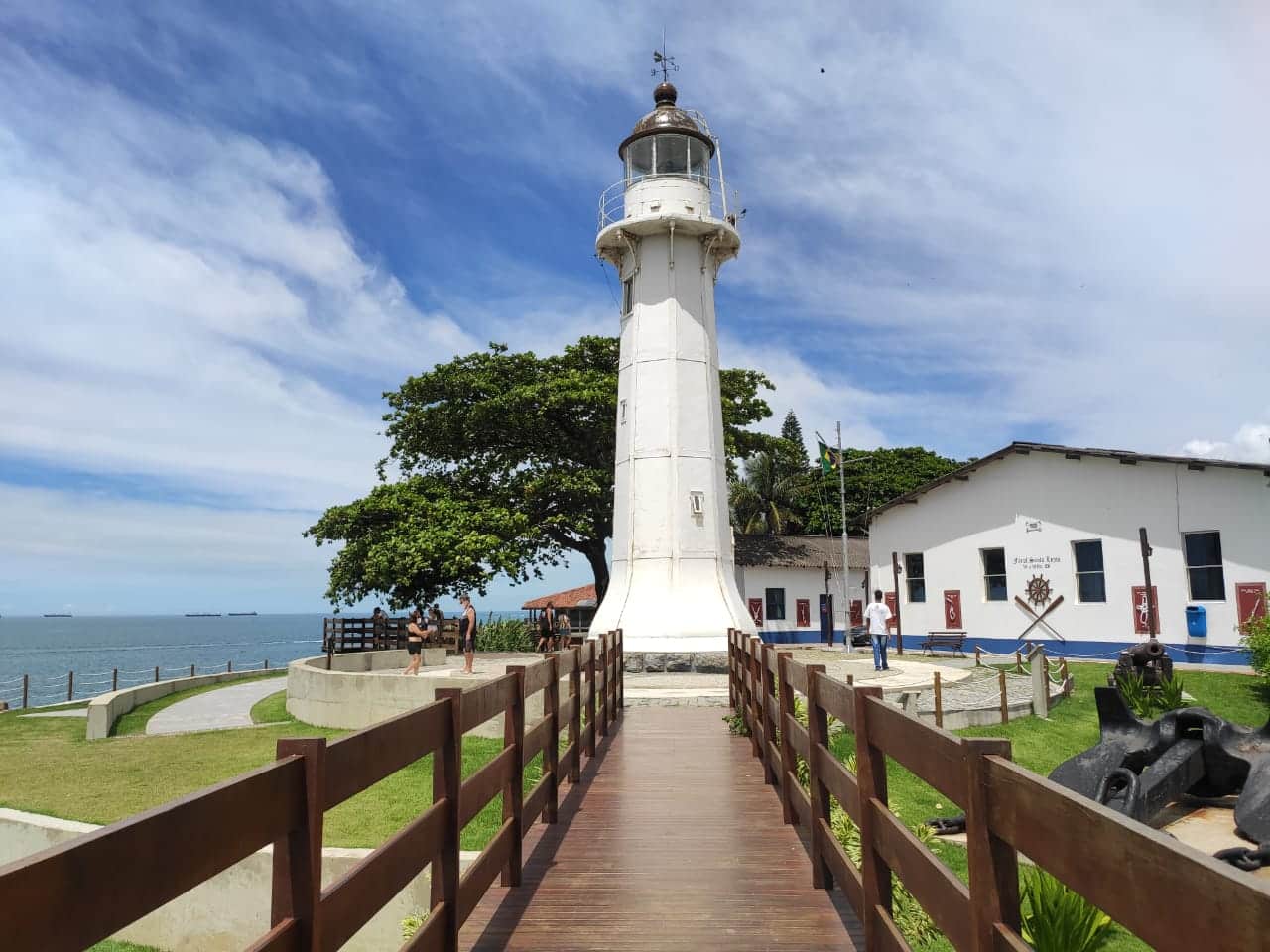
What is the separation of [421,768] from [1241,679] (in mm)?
15558

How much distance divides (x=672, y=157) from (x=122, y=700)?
17.7m

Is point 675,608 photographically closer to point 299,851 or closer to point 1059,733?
point 1059,733

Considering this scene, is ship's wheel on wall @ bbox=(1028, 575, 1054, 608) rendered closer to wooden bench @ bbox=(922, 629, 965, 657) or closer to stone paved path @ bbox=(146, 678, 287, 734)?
wooden bench @ bbox=(922, 629, 965, 657)

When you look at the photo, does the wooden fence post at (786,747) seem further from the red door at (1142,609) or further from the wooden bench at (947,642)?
the wooden bench at (947,642)

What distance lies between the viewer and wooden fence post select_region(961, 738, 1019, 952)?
2.36 meters

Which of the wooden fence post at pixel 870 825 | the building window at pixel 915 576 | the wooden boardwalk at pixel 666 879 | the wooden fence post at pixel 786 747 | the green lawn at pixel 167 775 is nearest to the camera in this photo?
the wooden fence post at pixel 870 825

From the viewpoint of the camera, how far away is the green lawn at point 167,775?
30.5 ft

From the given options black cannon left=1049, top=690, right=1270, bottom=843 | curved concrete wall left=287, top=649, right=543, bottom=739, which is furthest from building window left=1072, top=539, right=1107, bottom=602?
curved concrete wall left=287, top=649, right=543, bottom=739

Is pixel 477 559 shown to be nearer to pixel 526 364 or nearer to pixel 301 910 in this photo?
pixel 526 364

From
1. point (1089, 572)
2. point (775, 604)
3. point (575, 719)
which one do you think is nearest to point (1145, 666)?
point (575, 719)

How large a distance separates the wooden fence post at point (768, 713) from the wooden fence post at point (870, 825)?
13.6 feet

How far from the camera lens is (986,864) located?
239 centimetres

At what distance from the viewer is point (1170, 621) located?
2033 centimetres

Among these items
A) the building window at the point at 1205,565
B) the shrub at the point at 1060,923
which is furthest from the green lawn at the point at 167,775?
the building window at the point at 1205,565
